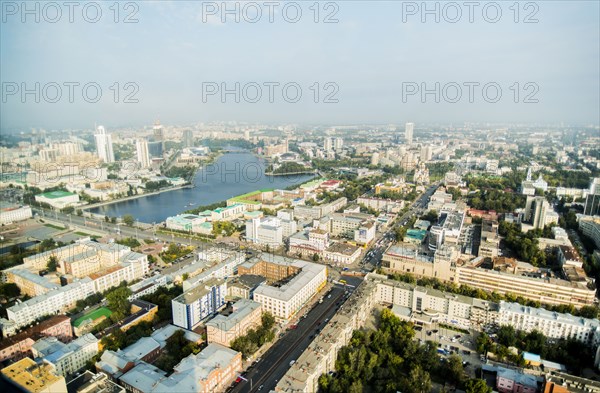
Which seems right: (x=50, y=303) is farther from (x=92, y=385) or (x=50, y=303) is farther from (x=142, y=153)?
(x=142, y=153)

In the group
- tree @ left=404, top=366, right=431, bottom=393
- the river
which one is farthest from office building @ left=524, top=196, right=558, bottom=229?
the river

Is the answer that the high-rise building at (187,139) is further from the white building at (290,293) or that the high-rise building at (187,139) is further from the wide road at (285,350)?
the wide road at (285,350)

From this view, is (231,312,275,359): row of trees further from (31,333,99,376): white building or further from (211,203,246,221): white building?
(211,203,246,221): white building

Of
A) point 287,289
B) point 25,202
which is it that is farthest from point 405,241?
point 25,202

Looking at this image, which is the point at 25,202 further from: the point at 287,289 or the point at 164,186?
the point at 287,289

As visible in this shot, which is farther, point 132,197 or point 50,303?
point 132,197

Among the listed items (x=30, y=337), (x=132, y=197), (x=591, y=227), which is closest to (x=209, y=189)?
(x=132, y=197)
